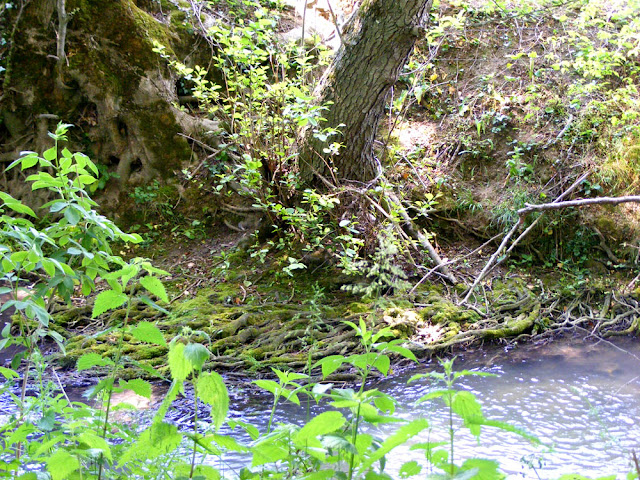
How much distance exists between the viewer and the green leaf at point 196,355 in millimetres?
1298

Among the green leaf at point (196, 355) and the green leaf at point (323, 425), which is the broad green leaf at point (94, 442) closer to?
the green leaf at point (196, 355)

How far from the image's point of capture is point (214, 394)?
1.33 metres

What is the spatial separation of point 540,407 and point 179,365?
122 inches

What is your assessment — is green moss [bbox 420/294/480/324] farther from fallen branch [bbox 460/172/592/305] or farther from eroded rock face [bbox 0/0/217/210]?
eroded rock face [bbox 0/0/217/210]

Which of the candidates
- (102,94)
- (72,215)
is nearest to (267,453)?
(72,215)

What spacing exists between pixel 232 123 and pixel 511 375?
148 inches

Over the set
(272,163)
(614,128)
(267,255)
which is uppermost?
(614,128)

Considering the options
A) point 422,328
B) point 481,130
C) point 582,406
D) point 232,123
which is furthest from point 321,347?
point 481,130

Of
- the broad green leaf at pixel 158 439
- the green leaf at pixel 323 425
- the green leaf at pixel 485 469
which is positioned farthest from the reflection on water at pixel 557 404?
the broad green leaf at pixel 158 439

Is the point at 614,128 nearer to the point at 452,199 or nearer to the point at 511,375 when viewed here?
the point at 452,199

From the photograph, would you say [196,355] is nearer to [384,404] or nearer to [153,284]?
[153,284]

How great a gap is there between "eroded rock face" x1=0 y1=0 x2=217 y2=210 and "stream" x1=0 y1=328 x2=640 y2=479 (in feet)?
12.2

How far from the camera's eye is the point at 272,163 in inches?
227

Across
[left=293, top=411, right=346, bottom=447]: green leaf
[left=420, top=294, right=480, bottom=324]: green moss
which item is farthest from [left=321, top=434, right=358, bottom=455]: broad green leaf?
[left=420, top=294, right=480, bottom=324]: green moss
